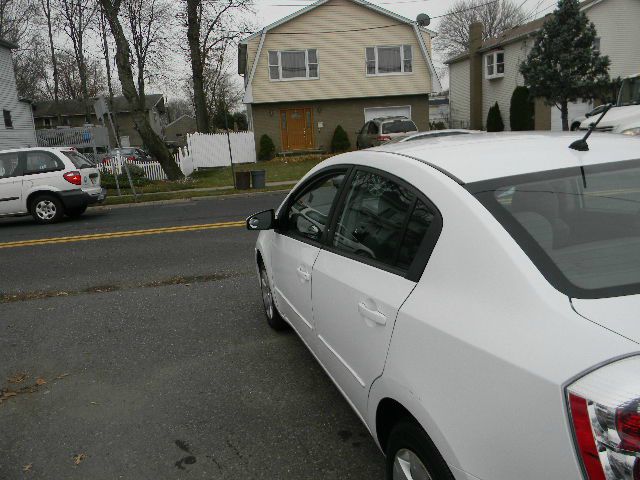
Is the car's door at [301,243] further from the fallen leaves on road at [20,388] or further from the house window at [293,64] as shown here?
the house window at [293,64]

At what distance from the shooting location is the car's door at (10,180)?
39.5 feet

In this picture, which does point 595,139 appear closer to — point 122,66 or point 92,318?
point 92,318

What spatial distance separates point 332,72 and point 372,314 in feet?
91.3

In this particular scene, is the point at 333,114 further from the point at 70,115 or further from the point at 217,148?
the point at 70,115

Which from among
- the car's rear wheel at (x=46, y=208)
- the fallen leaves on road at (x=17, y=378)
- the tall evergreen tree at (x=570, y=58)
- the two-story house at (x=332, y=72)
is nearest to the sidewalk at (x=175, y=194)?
the car's rear wheel at (x=46, y=208)

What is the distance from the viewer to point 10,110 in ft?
98.5

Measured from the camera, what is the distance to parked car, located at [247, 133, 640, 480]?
1.43 metres

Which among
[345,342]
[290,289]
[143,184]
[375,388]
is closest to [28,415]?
[290,289]

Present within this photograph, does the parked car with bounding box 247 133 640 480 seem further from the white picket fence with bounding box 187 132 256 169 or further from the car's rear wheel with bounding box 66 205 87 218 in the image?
the white picket fence with bounding box 187 132 256 169

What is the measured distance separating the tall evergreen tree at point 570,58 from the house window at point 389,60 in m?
7.98

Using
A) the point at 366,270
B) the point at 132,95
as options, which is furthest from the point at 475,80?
the point at 366,270

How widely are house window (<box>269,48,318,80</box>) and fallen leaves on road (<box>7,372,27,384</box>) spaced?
25.8 meters

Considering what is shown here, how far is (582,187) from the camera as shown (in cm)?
224

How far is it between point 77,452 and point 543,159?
2888 millimetres
